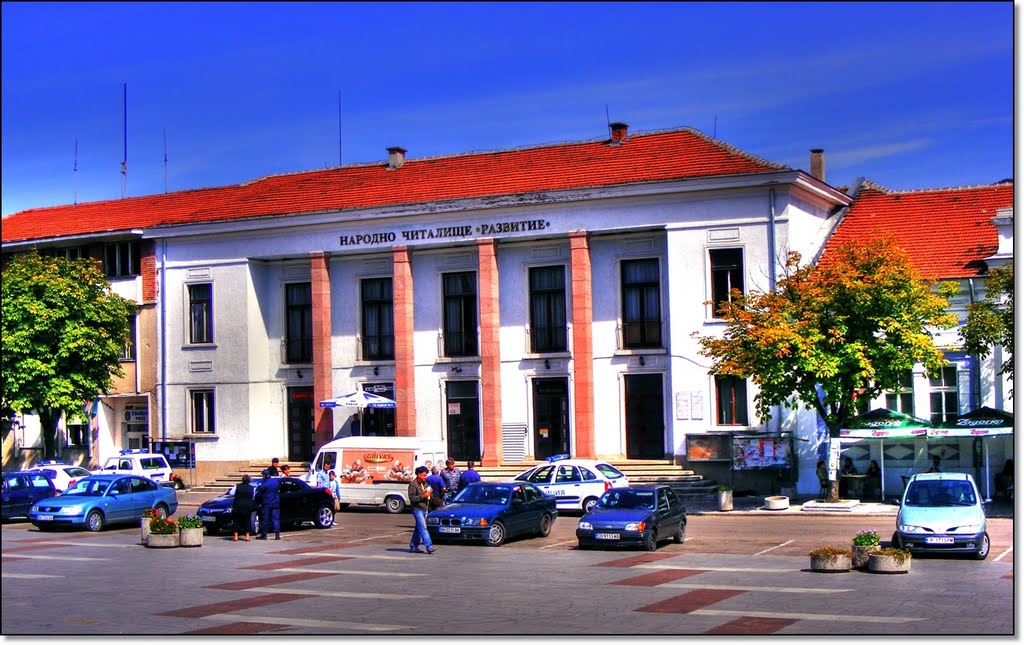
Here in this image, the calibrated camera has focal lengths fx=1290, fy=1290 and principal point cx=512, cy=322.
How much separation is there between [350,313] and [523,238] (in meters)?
7.89

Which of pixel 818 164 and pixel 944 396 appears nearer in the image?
pixel 944 396

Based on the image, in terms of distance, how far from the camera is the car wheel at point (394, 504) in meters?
39.0

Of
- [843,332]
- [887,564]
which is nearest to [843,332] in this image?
[843,332]

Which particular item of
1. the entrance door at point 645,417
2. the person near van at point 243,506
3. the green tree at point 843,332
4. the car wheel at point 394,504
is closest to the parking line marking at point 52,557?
the person near van at point 243,506

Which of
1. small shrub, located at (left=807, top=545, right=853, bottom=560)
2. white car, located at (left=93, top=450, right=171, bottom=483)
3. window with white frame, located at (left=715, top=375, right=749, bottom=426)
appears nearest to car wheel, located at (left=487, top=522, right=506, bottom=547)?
small shrub, located at (left=807, top=545, right=853, bottom=560)

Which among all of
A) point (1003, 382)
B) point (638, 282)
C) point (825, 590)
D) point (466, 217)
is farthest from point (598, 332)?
point (825, 590)

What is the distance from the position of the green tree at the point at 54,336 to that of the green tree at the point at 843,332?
24.2m

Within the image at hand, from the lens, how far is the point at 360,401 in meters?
46.2

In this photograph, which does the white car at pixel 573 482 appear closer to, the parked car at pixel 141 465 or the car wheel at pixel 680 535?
the car wheel at pixel 680 535

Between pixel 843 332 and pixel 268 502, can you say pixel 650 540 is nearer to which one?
pixel 268 502

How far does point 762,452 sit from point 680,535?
37.7 feet

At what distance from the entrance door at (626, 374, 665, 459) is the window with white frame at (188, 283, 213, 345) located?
16.8 metres

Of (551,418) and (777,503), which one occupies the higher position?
(551,418)

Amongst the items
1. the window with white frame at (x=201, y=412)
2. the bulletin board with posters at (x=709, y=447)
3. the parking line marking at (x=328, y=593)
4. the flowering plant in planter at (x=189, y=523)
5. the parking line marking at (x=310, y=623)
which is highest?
the window with white frame at (x=201, y=412)
